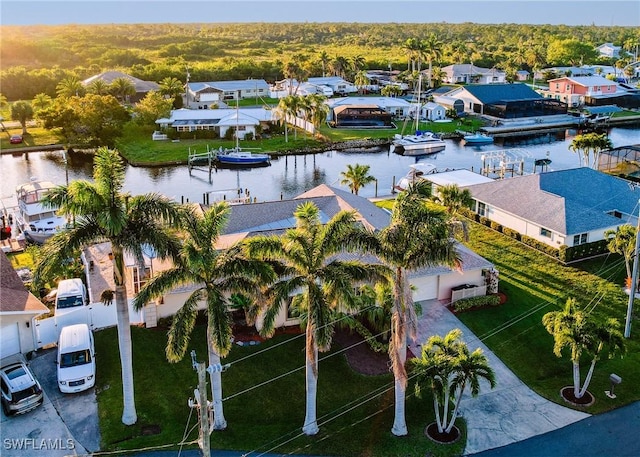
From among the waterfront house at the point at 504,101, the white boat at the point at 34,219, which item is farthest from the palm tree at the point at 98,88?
the waterfront house at the point at 504,101

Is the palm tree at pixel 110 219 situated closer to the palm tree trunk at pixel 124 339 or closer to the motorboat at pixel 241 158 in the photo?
the palm tree trunk at pixel 124 339

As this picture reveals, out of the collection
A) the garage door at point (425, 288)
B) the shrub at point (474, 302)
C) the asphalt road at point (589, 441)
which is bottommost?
the asphalt road at point (589, 441)

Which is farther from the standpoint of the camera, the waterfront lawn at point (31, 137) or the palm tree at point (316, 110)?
the palm tree at point (316, 110)

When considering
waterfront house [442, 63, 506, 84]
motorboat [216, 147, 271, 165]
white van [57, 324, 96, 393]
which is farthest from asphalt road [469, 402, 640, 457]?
waterfront house [442, 63, 506, 84]

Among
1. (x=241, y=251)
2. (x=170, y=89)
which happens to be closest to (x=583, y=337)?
(x=241, y=251)

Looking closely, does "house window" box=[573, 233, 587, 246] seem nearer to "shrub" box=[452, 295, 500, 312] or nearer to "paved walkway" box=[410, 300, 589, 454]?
"shrub" box=[452, 295, 500, 312]

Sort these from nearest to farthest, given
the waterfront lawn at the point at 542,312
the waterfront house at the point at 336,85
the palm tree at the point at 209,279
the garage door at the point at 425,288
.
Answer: the palm tree at the point at 209,279 < the waterfront lawn at the point at 542,312 < the garage door at the point at 425,288 < the waterfront house at the point at 336,85

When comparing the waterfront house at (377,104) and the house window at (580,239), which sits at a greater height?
the waterfront house at (377,104)

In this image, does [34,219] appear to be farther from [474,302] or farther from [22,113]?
[22,113]
